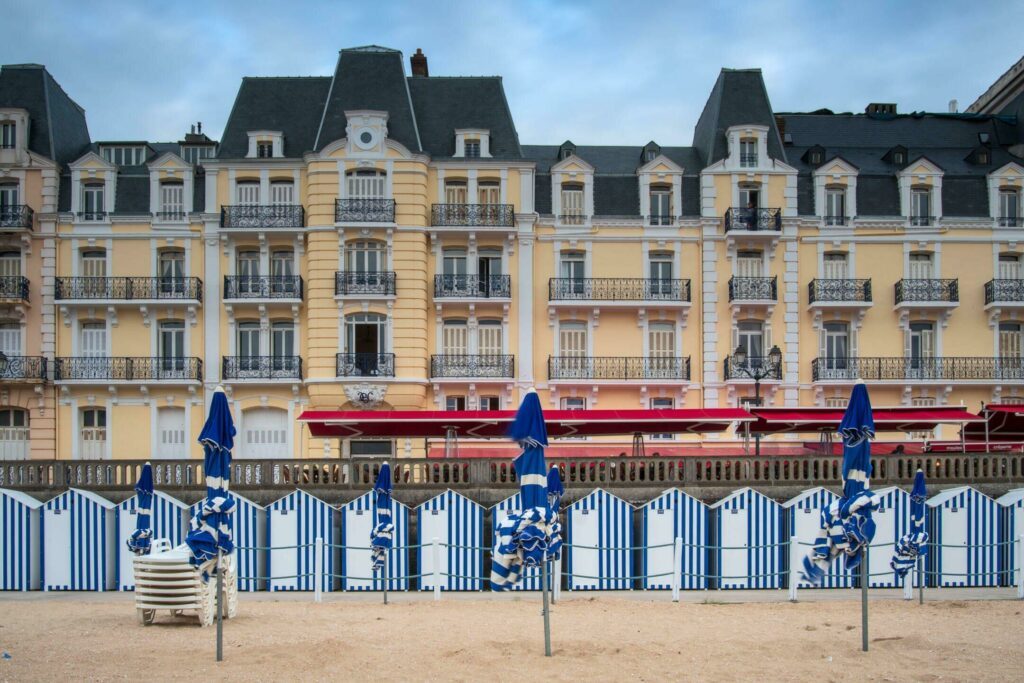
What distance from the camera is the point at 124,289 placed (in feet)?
110

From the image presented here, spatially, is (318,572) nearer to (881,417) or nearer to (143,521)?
A: (143,521)

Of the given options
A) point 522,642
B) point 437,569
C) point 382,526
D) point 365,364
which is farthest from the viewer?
point 365,364

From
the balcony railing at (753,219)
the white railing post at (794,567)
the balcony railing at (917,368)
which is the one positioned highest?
the balcony railing at (753,219)

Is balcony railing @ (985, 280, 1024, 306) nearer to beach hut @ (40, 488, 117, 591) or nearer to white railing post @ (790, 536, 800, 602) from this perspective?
white railing post @ (790, 536, 800, 602)

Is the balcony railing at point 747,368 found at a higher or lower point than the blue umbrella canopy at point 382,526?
higher

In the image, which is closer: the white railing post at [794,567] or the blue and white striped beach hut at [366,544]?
the white railing post at [794,567]

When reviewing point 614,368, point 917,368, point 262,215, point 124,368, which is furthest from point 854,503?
point 124,368

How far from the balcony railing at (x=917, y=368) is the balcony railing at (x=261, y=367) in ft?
56.1

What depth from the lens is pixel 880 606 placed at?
18203 mm

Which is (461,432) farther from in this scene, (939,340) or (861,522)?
(939,340)

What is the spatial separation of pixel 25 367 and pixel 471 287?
14739mm

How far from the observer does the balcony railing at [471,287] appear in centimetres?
3331

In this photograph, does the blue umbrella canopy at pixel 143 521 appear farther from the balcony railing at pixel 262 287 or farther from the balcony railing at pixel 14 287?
the balcony railing at pixel 14 287

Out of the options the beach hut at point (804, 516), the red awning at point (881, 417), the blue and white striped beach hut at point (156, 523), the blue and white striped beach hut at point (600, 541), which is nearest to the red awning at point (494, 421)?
the red awning at point (881, 417)
